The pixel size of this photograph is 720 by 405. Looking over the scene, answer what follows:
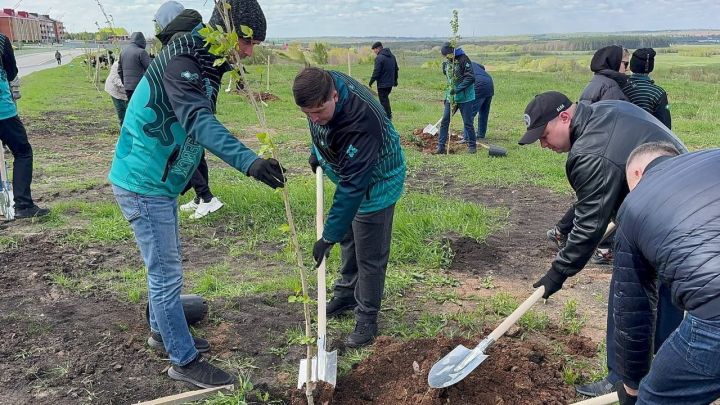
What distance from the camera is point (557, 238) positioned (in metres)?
5.16

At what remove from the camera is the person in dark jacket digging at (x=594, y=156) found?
2.60m

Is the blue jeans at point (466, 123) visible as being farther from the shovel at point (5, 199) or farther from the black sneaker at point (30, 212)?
the shovel at point (5, 199)

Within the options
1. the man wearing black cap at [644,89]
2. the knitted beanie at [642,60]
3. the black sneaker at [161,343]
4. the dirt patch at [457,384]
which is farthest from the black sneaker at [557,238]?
the black sneaker at [161,343]

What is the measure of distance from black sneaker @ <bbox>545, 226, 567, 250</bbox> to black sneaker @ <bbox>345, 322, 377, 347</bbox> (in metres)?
2.47

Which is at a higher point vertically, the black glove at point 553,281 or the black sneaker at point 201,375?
the black glove at point 553,281

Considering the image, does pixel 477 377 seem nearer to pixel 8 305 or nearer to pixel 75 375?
pixel 75 375

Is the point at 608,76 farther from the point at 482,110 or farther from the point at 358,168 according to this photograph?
the point at 482,110

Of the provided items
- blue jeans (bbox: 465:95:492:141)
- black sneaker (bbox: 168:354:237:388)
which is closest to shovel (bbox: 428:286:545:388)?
black sneaker (bbox: 168:354:237:388)

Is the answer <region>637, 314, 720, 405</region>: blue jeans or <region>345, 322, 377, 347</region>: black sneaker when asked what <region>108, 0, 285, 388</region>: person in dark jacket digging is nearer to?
<region>345, 322, 377, 347</region>: black sneaker

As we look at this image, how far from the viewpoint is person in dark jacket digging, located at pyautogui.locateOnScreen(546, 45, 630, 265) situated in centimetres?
493

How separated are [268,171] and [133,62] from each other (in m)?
5.59

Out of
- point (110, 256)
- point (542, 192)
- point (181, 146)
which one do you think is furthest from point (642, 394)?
point (542, 192)

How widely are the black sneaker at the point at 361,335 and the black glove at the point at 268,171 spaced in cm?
144

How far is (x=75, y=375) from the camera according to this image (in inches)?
122
